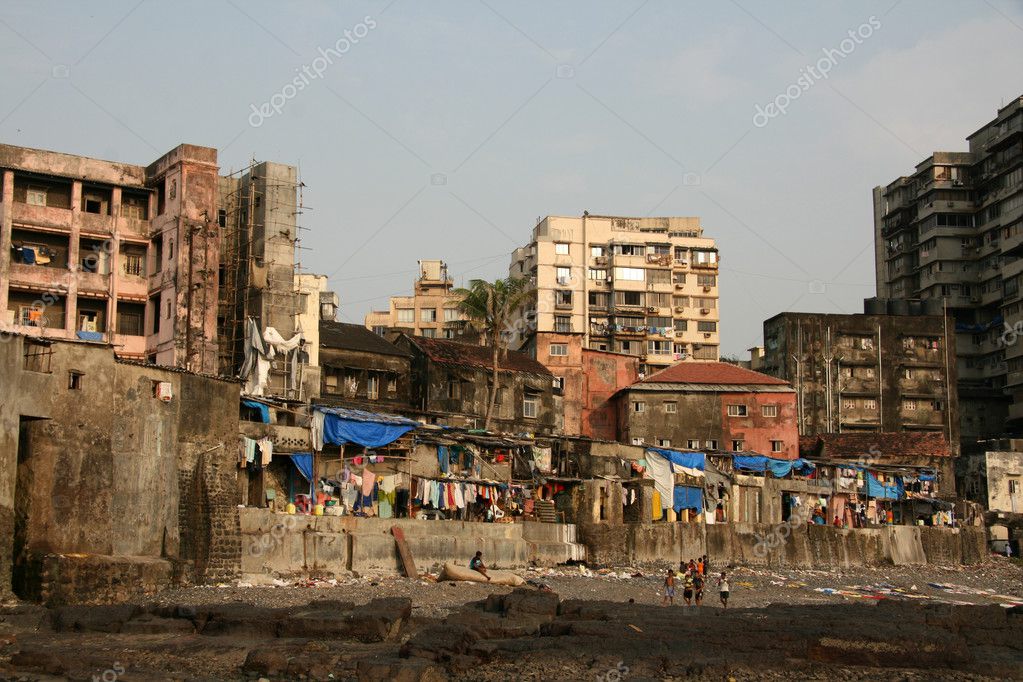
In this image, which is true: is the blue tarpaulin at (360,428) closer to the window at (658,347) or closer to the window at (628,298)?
the window at (658,347)

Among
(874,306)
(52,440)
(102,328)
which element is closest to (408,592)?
(52,440)

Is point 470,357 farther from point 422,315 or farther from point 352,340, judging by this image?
point 422,315

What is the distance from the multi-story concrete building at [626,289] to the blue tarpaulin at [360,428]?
4252 centimetres

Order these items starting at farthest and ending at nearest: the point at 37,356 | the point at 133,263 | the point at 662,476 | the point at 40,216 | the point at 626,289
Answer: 1. the point at 626,289
2. the point at 133,263
3. the point at 40,216
4. the point at 662,476
5. the point at 37,356

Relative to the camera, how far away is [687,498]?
57.4m

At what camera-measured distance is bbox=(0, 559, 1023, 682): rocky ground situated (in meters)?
26.0

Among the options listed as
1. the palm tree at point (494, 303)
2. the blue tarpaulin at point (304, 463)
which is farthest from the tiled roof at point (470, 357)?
the blue tarpaulin at point (304, 463)

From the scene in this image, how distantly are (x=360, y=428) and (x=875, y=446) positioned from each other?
127 feet

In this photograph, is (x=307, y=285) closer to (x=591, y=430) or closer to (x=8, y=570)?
(x=591, y=430)

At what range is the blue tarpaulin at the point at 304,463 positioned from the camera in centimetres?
4516

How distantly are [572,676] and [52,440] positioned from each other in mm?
17413

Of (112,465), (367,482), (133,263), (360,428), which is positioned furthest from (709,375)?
(112,465)

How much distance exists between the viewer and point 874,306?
89.7 m

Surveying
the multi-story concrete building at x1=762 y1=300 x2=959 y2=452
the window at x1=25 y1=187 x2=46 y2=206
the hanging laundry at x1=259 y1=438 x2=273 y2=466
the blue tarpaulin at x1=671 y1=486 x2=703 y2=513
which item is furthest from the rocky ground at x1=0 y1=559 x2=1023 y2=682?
the multi-story concrete building at x1=762 y1=300 x2=959 y2=452
